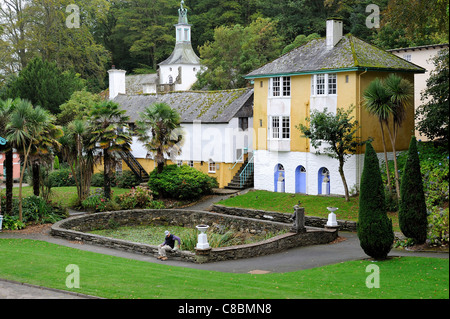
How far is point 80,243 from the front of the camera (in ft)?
90.9

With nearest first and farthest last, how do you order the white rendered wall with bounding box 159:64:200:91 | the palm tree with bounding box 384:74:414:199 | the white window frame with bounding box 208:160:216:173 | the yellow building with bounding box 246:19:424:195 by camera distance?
the palm tree with bounding box 384:74:414:199, the yellow building with bounding box 246:19:424:195, the white window frame with bounding box 208:160:216:173, the white rendered wall with bounding box 159:64:200:91

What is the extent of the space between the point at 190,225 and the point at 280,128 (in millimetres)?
8997

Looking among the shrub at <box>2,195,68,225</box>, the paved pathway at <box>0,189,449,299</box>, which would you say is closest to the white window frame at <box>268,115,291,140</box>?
the paved pathway at <box>0,189,449,299</box>

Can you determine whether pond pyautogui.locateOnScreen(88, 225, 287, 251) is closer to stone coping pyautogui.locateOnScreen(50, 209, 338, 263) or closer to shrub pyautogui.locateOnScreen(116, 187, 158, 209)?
stone coping pyautogui.locateOnScreen(50, 209, 338, 263)

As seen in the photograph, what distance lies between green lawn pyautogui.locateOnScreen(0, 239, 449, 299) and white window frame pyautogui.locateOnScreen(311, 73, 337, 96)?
53.5ft

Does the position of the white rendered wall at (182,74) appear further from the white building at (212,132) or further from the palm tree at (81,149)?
the palm tree at (81,149)

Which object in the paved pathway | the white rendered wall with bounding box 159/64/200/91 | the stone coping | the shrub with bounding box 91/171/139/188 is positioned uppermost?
the white rendered wall with bounding box 159/64/200/91

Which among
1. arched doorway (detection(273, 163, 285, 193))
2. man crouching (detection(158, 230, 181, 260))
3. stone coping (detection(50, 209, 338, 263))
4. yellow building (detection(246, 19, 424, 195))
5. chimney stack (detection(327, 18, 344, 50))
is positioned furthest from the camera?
arched doorway (detection(273, 163, 285, 193))

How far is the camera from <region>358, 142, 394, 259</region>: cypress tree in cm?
2131

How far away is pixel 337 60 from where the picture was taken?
35781 millimetres

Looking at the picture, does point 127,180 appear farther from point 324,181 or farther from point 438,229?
point 438,229

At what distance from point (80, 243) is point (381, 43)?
111 feet
